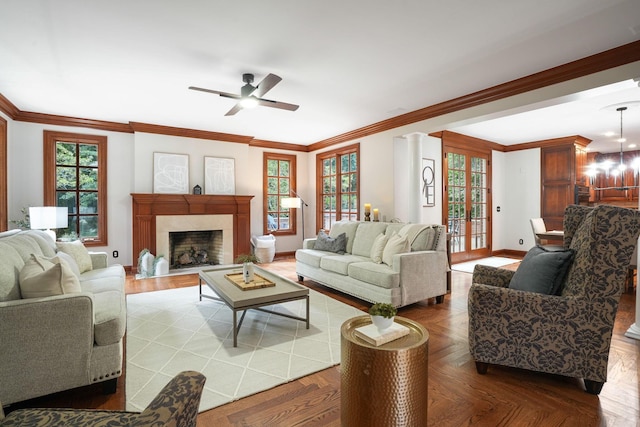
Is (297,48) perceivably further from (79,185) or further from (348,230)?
(79,185)

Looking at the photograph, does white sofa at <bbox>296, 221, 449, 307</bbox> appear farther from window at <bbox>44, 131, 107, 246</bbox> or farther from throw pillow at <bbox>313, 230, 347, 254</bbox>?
window at <bbox>44, 131, 107, 246</bbox>

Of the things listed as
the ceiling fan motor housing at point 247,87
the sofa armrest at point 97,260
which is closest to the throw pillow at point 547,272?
the ceiling fan motor housing at point 247,87

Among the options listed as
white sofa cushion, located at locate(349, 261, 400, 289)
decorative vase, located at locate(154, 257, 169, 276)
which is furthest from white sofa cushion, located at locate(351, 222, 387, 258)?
decorative vase, located at locate(154, 257, 169, 276)

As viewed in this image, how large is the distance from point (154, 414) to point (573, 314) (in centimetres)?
238

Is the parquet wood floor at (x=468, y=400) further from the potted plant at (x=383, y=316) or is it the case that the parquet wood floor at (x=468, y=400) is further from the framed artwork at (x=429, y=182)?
the framed artwork at (x=429, y=182)

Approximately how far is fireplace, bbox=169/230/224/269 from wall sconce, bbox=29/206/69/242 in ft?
5.85

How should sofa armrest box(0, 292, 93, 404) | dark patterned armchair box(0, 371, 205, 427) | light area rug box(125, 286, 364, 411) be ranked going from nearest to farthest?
dark patterned armchair box(0, 371, 205, 427), sofa armrest box(0, 292, 93, 404), light area rug box(125, 286, 364, 411)

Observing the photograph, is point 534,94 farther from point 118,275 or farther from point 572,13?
point 118,275

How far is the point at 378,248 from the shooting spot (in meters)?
4.05

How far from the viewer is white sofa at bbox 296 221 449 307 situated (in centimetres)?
348

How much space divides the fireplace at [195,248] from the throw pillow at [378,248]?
335 cm

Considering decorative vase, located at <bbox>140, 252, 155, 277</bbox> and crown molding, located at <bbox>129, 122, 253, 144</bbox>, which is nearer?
decorative vase, located at <bbox>140, 252, 155, 277</bbox>

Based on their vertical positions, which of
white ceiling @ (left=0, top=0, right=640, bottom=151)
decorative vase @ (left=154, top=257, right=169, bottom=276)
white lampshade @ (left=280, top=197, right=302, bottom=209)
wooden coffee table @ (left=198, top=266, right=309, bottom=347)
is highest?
white ceiling @ (left=0, top=0, right=640, bottom=151)

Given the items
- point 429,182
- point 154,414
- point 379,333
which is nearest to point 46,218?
point 154,414
